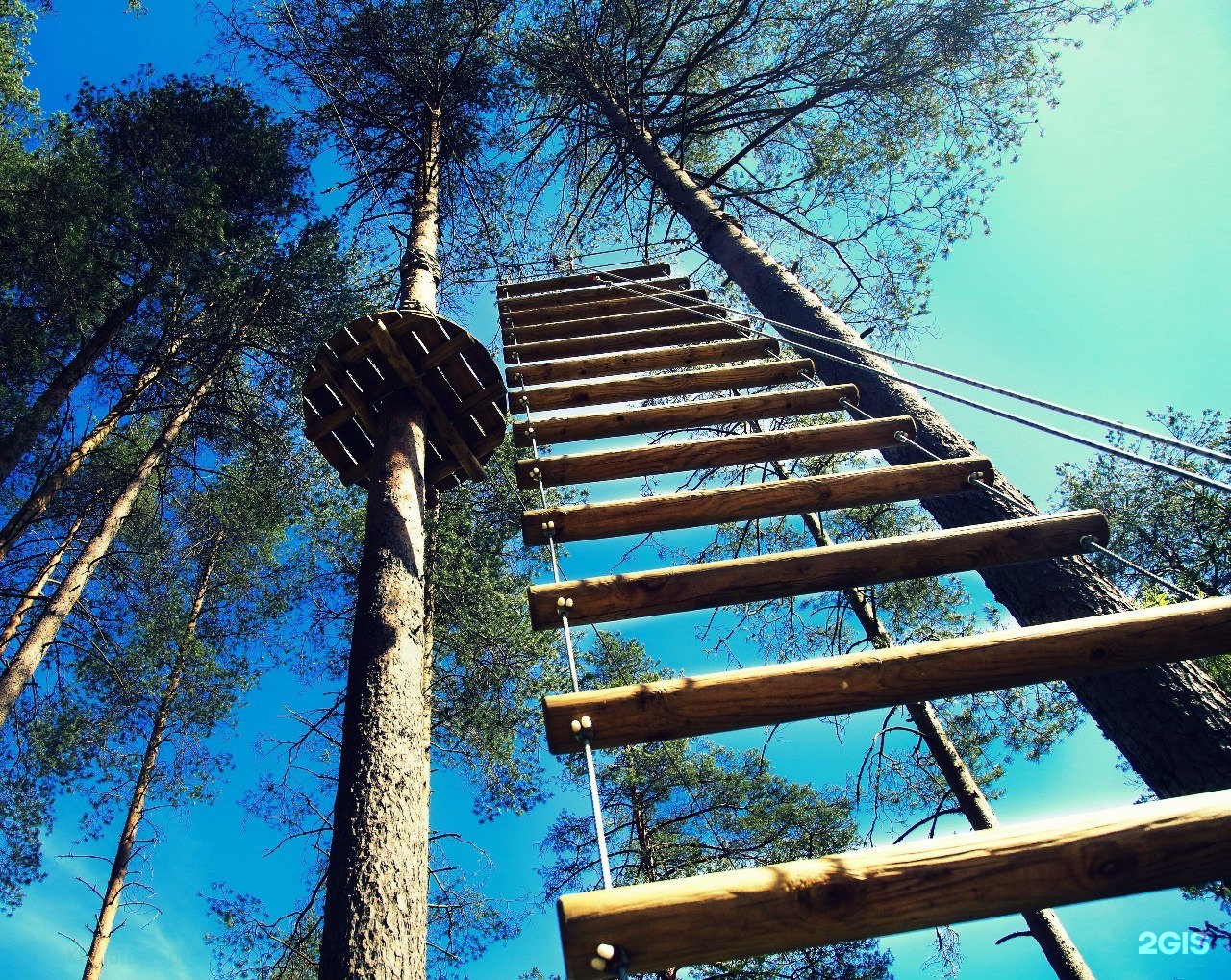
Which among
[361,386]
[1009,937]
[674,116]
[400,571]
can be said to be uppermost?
[674,116]

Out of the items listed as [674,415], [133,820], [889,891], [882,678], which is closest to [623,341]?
[674,415]

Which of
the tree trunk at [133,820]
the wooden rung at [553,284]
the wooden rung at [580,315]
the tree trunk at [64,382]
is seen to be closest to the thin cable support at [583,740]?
the wooden rung at [580,315]

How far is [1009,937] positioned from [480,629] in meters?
5.28

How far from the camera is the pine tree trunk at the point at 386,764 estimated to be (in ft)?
7.24

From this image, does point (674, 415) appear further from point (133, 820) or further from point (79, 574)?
point (133, 820)

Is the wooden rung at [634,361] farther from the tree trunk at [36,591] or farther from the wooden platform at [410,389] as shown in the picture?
the tree trunk at [36,591]

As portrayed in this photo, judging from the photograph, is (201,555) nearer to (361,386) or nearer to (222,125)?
(222,125)

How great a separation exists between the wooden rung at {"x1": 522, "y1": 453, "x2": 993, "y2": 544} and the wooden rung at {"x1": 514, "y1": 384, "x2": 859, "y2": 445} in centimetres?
76

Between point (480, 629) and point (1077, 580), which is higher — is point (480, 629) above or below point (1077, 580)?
above

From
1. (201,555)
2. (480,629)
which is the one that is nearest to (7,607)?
(201,555)

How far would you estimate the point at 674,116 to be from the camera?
345 inches

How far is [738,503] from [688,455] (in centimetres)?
46

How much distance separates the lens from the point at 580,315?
17.0 ft

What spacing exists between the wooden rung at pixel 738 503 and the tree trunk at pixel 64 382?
6.38m
